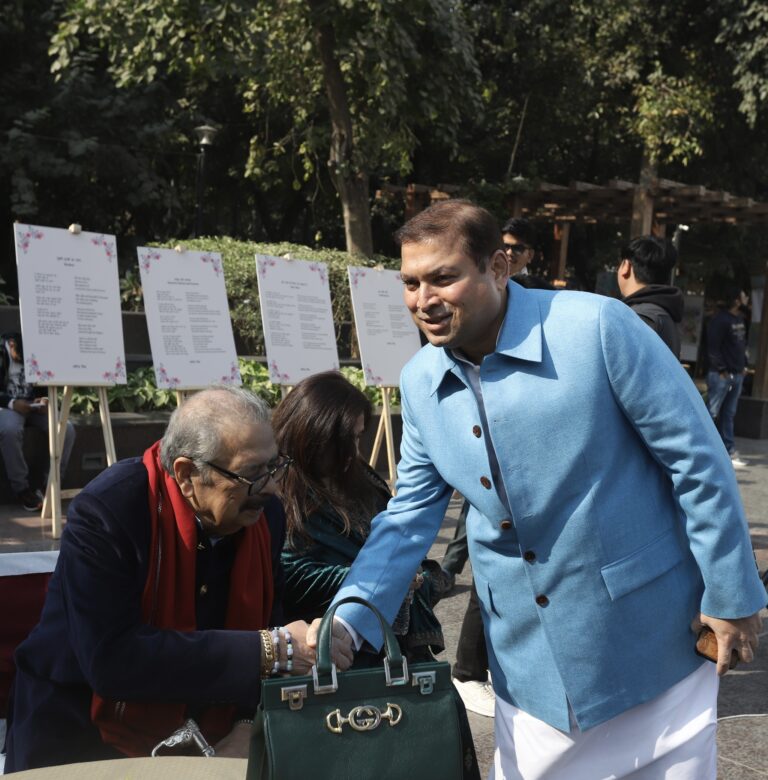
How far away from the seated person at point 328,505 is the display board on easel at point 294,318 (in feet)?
14.4

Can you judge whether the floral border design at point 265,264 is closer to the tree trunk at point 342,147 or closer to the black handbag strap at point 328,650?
the tree trunk at point 342,147

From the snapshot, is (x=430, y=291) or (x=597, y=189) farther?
(x=597, y=189)

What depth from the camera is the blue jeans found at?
12.6 metres

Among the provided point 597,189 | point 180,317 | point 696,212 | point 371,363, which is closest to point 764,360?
point 696,212

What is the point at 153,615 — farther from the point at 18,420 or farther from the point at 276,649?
the point at 18,420

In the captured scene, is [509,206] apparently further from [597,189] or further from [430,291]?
[430,291]

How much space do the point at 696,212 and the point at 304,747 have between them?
51.8ft

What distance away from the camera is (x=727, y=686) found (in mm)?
4656

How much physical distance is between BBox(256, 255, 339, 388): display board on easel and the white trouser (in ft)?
18.5

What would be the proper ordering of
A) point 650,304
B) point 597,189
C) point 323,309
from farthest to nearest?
point 597,189
point 323,309
point 650,304

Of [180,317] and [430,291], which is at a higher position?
[430,291]

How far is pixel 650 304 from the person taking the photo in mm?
4395

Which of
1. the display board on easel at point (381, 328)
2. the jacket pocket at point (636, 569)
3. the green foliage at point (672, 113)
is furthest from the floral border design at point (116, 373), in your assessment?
the green foliage at point (672, 113)

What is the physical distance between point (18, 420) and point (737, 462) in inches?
311
